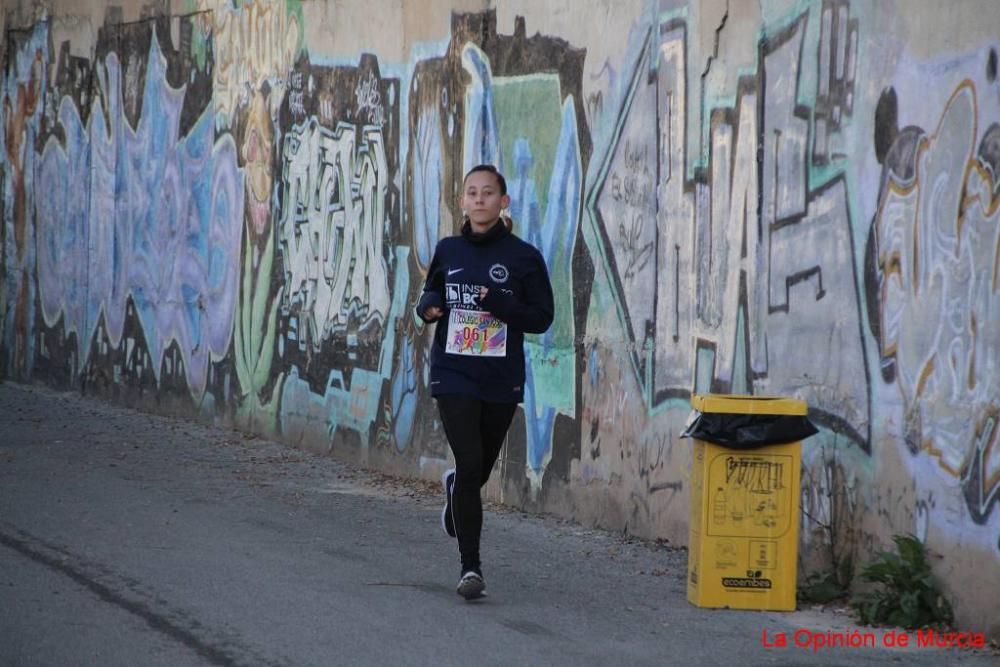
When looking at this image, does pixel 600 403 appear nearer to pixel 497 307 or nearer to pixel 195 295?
pixel 497 307

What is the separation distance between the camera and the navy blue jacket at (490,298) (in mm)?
7512

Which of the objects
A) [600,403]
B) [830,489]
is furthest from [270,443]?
[830,489]

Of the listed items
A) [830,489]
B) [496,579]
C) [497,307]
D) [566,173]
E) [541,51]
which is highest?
[541,51]

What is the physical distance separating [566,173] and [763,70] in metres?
2.02

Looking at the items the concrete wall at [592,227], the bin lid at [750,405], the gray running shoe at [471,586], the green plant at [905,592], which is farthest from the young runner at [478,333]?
the green plant at [905,592]

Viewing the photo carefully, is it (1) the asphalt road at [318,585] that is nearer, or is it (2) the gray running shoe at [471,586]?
(1) the asphalt road at [318,585]

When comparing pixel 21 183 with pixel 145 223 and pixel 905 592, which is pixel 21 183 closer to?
pixel 145 223

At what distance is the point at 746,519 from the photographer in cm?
757

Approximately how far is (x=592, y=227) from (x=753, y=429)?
2.75 metres

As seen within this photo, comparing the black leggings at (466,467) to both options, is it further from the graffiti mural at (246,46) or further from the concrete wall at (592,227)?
the graffiti mural at (246,46)

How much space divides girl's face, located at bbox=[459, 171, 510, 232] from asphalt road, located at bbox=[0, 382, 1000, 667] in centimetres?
168

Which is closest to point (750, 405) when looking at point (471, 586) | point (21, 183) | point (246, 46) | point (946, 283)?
point (946, 283)

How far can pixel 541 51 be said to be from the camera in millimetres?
10398

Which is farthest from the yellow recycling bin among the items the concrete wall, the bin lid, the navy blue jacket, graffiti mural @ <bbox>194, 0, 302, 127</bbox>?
graffiti mural @ <bbox>194, 0, 302, 127</bbox>
